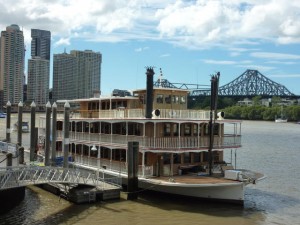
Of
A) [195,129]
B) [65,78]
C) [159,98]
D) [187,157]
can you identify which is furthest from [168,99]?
[65,78]

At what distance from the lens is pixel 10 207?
2119cm

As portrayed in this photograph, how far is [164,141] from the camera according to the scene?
75.1 feet

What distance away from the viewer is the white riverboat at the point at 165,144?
2206 centimetres

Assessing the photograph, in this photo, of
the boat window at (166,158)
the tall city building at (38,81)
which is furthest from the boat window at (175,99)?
the tall city building at (38,81)

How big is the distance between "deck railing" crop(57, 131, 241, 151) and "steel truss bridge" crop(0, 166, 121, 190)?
218 cm

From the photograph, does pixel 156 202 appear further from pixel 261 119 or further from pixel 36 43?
pixel 36 43

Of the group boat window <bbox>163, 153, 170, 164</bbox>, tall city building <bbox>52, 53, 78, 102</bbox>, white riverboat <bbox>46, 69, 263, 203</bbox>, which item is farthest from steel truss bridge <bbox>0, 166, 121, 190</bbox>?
tall city building <bbox>52, 53, 78, 102</bbox>

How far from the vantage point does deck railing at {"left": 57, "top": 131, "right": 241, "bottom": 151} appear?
22.9 m

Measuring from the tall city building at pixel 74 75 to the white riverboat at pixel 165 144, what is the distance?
60.4 m

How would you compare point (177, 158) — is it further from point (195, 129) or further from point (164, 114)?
point (164, 114)

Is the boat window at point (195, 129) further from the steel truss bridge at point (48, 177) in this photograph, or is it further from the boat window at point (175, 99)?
the steel truss bridge at point (48, 177)

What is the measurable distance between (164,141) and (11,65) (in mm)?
139472

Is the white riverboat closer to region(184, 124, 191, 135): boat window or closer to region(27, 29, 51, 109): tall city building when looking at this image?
region(184, 124, 191, 135): boat window

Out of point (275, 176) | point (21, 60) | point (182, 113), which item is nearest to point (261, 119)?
point (21, 60)
